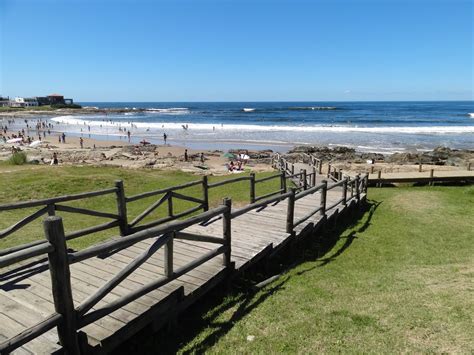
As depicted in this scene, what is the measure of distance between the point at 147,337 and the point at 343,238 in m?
6.61

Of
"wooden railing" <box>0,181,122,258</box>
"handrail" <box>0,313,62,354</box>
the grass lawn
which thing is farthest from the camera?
"wooden railing" <box>0,181,122,258</box>

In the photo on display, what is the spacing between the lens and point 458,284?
19.5 ft

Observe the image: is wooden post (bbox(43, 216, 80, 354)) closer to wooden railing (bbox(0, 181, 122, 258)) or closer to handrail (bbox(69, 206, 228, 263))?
handrail (bbox(69, 206, 228, 263))

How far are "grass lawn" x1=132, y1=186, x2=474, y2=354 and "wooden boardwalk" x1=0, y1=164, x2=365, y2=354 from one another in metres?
0.48

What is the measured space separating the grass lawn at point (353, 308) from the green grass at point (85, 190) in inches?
215

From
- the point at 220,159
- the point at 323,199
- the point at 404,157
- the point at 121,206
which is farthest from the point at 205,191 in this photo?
the point at 404,157

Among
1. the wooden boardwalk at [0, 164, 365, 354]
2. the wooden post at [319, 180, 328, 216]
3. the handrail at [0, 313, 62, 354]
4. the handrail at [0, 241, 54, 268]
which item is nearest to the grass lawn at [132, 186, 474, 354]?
the wooden boardwalk at [0, 164, 365, 354]

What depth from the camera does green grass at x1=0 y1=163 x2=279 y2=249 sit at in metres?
10.8

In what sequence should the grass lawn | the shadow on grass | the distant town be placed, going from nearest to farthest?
the grass lawn, the shadow on grass, the distant town

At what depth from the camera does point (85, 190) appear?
1619 cm

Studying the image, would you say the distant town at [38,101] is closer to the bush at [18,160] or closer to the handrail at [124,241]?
the bush at [18,160]

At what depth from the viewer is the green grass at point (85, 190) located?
35.5ft

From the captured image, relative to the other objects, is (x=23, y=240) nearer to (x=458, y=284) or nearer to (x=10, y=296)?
(x=10, y=296)

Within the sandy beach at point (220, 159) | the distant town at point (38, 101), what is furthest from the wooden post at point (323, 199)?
the distant town at point (38, 101)
